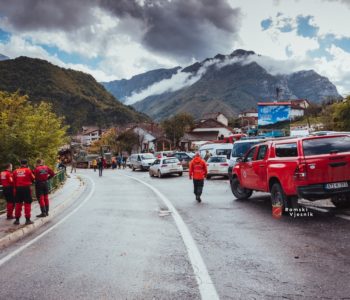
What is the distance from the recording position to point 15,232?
9328 millimetres

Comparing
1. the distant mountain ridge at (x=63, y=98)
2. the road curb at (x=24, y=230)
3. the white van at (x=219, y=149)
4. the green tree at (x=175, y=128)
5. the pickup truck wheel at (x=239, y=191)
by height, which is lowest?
the road curb at (x=24, y=230)

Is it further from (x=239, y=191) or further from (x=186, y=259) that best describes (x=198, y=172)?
(x=186, y=259)

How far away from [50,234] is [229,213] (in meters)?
4.78

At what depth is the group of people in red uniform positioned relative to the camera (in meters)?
10.9

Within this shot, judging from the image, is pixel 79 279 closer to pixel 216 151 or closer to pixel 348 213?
pixel 348 213

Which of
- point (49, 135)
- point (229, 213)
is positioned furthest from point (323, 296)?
point (49, 135)

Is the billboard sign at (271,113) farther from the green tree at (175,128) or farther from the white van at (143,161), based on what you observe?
the green tree at (175,128)

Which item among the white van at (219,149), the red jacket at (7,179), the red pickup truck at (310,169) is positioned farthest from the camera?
the white van at (219,149)

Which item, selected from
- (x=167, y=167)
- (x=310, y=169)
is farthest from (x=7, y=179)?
(x=167, y=167)

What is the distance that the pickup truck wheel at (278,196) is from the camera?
9.67 metres

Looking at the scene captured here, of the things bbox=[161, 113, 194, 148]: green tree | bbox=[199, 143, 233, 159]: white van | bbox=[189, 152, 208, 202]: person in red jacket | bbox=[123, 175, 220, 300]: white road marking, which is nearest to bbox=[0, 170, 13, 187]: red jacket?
bbox=[123, 175, 220, 300]: white road marking

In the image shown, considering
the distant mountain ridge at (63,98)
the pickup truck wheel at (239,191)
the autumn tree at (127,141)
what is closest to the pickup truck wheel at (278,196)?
the pickup truck wheel at (239,191)

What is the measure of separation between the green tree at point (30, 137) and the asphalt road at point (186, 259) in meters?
→ 10.2

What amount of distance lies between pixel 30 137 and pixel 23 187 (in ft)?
33.1
